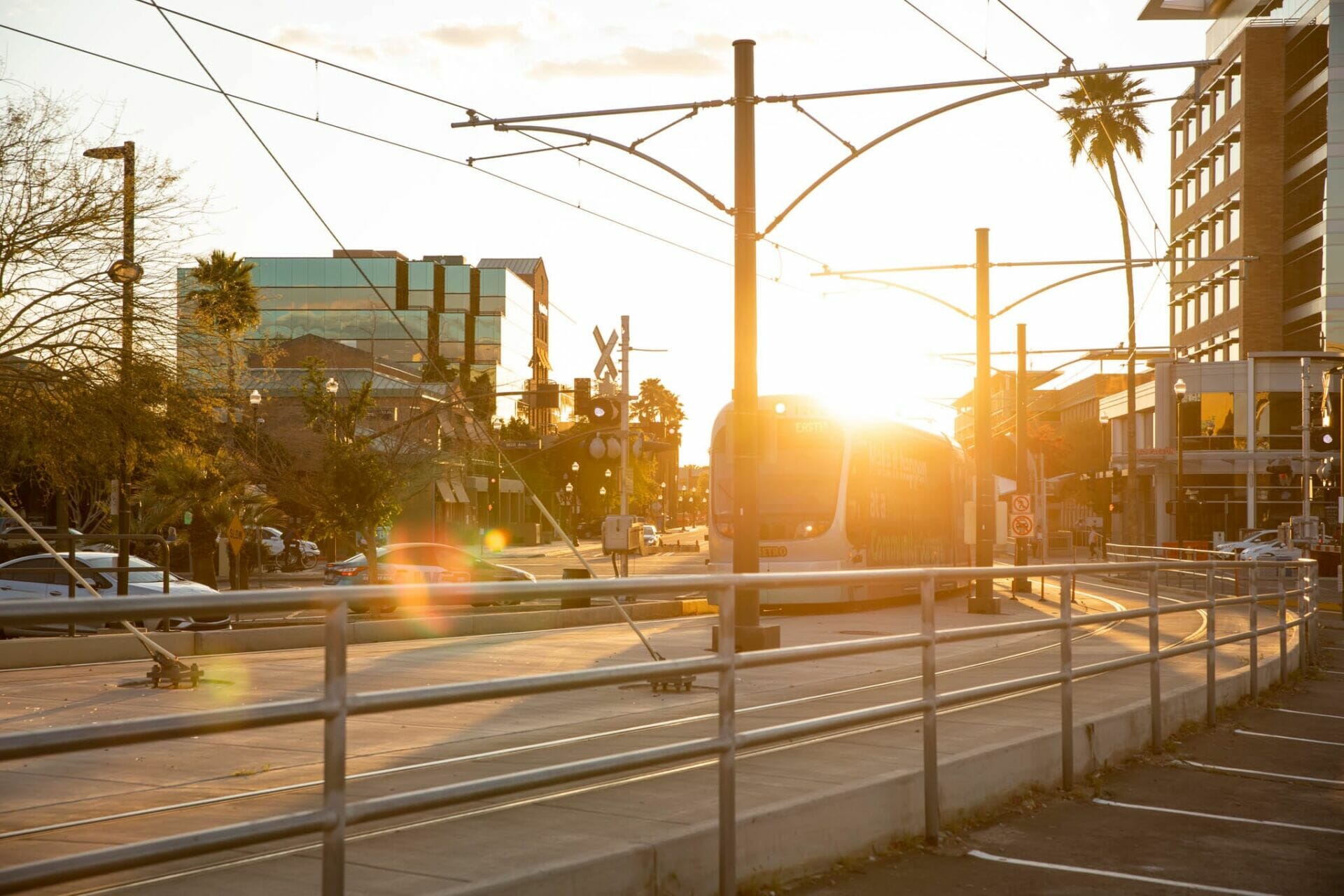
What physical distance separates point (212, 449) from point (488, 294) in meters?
58.5

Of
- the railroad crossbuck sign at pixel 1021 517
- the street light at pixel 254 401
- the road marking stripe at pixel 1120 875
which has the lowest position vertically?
the road marking stripe at pixel 1120 875

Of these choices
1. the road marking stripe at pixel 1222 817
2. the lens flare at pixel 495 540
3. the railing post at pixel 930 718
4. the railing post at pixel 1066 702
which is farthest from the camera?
the lens flare at pixel 495 540

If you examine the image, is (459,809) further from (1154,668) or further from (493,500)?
(493,500)

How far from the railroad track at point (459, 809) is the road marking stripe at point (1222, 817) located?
79 cm

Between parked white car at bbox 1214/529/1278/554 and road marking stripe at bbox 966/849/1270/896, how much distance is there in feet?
151

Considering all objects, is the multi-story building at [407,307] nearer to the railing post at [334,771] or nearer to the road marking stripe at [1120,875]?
the road marking stripe at [1120,875]

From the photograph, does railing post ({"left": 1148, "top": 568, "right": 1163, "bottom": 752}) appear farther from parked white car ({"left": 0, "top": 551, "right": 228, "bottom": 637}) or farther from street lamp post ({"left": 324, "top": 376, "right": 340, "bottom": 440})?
street lamp post ({"left": 324, "top": 376, "right": 340, "bottom": 440})

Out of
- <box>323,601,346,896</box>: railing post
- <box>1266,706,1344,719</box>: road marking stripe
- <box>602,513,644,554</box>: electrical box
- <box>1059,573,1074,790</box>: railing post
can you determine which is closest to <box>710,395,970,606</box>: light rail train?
<box>602,513,644,554</box>: electrical box

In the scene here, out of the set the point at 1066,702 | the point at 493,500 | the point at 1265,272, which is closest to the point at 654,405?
the point at 493,500

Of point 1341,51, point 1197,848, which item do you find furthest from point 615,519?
point 1341,51

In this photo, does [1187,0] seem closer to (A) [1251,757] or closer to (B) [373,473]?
(B) [373,473]

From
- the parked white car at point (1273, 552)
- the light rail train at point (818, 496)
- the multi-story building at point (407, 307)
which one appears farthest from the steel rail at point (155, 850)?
the multi-story building at point (407, 307)

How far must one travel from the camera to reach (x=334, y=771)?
4.08 meters

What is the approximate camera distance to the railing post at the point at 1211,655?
1191 centimetres
